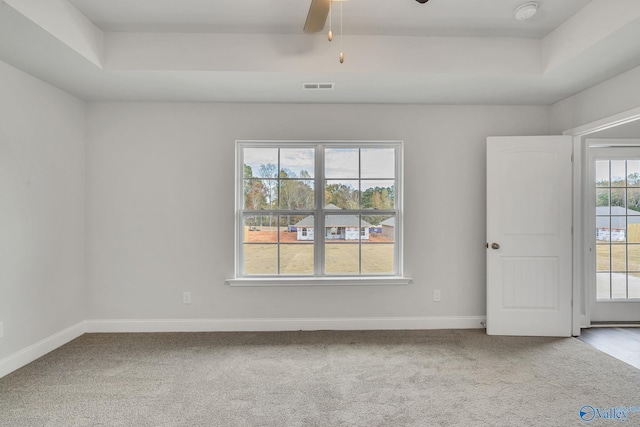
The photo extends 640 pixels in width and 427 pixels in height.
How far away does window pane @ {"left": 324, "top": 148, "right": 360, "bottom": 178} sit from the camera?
12.1 ft

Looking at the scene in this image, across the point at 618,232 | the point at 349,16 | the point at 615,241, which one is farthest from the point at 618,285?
the point at 349,16

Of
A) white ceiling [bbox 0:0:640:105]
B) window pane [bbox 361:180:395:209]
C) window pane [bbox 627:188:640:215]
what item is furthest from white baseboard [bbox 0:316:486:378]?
white ceiling [bbox 0:0:640:105]

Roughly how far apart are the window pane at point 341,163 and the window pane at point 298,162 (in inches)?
6.5

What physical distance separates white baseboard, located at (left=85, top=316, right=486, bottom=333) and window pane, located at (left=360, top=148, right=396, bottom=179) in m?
1.56

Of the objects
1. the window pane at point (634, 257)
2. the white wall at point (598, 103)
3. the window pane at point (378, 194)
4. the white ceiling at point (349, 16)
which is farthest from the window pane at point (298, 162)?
the window pane at point (634, 257)

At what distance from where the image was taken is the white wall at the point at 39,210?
2658 millimetres

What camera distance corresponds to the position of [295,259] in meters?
3.66

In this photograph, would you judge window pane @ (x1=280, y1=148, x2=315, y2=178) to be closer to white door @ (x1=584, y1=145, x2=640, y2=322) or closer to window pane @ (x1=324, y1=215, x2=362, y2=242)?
window pane @ (x1=324, y1=215, x2=362, y2=242)

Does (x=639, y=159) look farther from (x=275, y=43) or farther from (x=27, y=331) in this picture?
(x=27, y=331)

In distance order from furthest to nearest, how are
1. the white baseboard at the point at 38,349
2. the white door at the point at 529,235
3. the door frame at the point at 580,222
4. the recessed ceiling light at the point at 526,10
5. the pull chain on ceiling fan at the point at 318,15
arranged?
1. the white door at the point at 529,235
2. the door frame at the point at 580,222
3. the white baseboard at the point at 38,349
4. the recessed ceiling light at the point at 526,10
5. the pull chain on ceiling fan at the point at 318,15

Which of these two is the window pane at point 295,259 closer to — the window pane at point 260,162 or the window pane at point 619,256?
the window pane at point 260,162

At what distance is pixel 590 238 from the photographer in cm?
381

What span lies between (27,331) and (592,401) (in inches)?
171

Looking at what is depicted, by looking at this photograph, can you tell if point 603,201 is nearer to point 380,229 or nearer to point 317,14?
point 380,229
